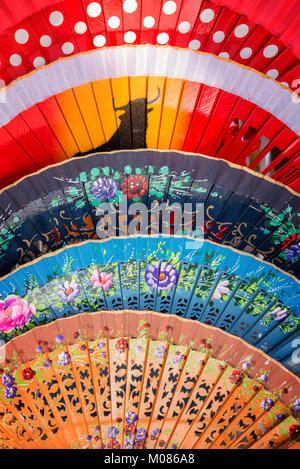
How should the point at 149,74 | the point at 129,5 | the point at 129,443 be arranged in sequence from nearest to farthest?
1. the point at 129,5
2. the point at 149,74
3. the point at 129,443

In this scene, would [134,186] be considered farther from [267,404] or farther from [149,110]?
[267,404]

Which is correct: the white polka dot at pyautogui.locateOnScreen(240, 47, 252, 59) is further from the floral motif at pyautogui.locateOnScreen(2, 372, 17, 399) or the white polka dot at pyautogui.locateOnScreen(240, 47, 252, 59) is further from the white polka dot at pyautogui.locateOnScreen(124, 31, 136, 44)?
the floral motif at pyautogui.locateOnScreen(2, 372, 17, 399)

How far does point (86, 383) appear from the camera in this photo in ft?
4.60

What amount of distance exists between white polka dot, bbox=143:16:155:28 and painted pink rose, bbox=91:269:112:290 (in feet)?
2.98

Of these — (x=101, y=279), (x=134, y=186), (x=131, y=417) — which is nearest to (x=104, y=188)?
(x=134, y=186)

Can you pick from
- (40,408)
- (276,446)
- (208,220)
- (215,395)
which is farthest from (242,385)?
(40,408)

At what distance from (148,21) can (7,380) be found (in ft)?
4.65

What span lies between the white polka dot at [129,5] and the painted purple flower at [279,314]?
47.1 inches

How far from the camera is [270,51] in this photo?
1.37 meters

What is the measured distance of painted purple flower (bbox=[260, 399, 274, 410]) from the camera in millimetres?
1323

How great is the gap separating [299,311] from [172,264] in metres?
0.49

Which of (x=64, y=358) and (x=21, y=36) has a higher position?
(x=21, y=36)

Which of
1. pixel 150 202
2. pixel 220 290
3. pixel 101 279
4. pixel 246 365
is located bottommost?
pixel 246 365
